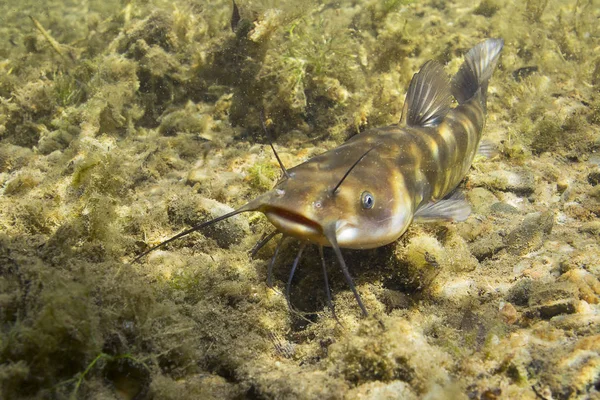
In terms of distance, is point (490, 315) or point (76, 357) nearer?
point (76, 357)

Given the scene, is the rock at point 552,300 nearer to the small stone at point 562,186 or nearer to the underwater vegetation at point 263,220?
the underwater vegetation at point 263,220

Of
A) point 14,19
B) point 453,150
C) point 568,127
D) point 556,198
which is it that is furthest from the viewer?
point 14,19

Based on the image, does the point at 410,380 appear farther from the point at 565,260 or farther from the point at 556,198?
the point at 556,198

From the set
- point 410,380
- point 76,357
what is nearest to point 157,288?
point 76,357

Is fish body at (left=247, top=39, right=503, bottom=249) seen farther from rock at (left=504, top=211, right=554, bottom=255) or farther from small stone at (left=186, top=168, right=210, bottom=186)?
small stone at (left=186, top=168, right=210, bottom=186)

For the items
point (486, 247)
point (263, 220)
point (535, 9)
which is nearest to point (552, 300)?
point (486, 247)

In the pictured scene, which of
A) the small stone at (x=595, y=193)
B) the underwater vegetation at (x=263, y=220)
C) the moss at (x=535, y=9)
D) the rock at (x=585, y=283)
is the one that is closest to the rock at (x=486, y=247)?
the underwater vegetation at (x=263, y=220)

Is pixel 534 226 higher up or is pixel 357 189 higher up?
pixel 357 189

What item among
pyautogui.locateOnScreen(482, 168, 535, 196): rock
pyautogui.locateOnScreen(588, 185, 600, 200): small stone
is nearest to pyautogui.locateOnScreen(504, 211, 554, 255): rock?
pyautogui.locateOnScreen(482, 168, 535, 196): rock
